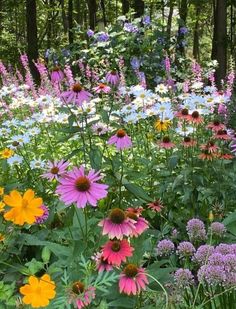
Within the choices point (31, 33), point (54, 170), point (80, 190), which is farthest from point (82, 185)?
point (31, 33)

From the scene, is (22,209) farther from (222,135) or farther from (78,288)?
(222,135)

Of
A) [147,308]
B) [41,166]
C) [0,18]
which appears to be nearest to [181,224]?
[41,166]

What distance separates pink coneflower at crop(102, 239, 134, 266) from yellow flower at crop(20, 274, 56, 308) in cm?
19

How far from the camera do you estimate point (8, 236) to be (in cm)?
237

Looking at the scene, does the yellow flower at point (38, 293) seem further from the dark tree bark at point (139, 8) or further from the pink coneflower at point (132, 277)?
the dark tree bark at point (139, 8)

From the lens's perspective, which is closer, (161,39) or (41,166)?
(41,166)

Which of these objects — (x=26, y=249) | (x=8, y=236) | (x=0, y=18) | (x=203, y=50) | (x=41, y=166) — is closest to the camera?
(x=8, y=236)

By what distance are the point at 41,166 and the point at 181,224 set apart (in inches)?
41.0

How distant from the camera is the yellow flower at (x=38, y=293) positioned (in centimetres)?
145

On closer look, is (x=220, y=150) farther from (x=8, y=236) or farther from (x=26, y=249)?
(x=8, y=236)

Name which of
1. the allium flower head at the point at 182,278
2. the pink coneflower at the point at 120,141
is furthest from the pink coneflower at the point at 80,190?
the pink coneflower at the point at 120,141

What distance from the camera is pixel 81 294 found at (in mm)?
1483

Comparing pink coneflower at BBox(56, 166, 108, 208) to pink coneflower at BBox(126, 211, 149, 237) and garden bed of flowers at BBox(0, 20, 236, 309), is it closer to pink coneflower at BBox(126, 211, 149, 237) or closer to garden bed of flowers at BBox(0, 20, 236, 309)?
garden bed of flowers at BBox(0, 20, 236, 309)

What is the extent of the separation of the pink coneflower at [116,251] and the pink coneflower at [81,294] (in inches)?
4.3
